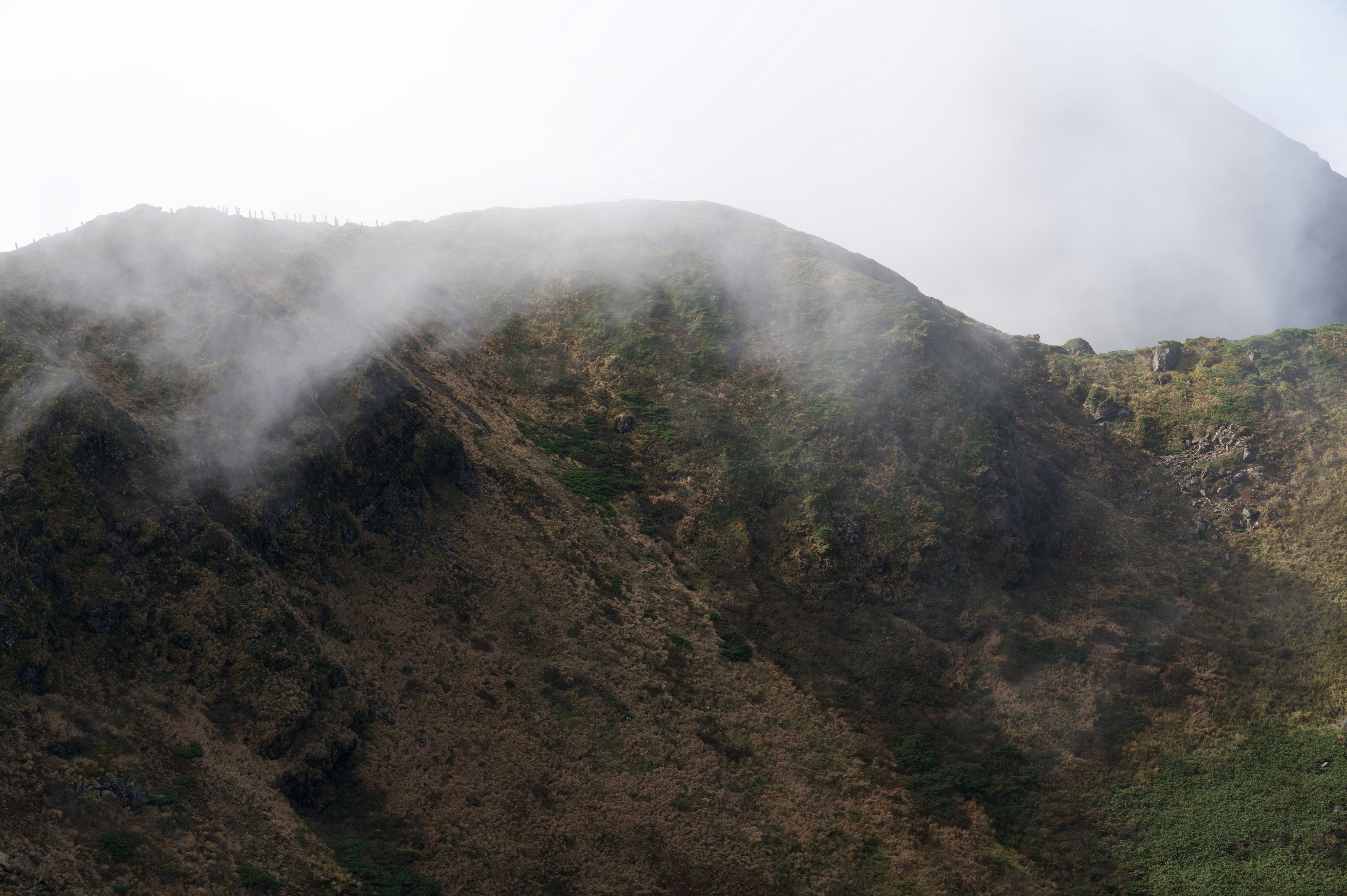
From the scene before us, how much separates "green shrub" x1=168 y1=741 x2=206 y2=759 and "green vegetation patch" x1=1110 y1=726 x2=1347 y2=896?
141 feet

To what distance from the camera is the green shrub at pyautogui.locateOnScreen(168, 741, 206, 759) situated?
2775 cm

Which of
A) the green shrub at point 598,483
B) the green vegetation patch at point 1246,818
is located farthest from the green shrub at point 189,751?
the green vegetation patch at point 1246,818

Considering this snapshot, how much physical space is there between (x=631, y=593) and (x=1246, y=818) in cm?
3583

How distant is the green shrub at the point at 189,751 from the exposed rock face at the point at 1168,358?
278ft

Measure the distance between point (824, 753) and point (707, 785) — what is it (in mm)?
7892

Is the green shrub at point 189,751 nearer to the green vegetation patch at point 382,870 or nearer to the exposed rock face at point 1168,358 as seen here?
the green vegetation patch at point 382,870

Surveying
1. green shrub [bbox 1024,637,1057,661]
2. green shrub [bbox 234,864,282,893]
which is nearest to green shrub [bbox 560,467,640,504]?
green shrub [bbox 1024,637,1057,661]

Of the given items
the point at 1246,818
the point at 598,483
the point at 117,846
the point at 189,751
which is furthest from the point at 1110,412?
the point at 117,846

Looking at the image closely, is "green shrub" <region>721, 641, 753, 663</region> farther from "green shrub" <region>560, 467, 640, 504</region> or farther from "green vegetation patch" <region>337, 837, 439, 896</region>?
"green vegetation patch" <region>337, 837, 439, 896</region>

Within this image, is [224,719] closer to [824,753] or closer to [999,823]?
[824,753]

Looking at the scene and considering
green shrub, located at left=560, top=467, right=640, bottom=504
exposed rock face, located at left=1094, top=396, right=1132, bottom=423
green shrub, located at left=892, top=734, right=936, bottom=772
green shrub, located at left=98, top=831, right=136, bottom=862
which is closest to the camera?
green shrub, located at left=98, top=831, right=136, bottom=862

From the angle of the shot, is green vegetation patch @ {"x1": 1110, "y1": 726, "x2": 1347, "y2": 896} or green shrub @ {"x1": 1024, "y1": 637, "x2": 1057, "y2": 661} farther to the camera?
green shrub @ {"x1": 1024, "y1": 637, "x2": 1057, "y2": 661}

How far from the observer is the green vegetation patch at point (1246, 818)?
107ft

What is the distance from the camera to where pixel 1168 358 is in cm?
7231
